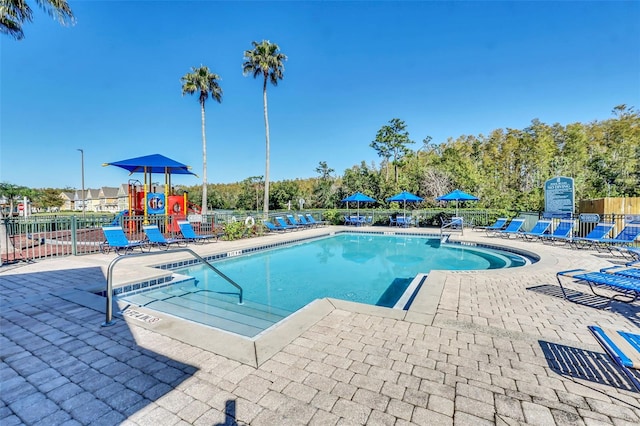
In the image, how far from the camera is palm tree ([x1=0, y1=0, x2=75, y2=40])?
833 cm

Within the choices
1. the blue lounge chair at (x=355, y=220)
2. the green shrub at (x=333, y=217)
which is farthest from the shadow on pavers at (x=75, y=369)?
the green shrub at (x=333, y=217)

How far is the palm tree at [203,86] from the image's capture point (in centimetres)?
2048

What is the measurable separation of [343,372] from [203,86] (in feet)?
75.0

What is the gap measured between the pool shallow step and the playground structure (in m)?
6.03

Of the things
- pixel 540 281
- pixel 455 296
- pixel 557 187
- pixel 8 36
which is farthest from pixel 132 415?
pixel 557 187

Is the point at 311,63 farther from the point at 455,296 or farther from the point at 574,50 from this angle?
the point at 455,296

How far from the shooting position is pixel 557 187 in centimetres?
1138

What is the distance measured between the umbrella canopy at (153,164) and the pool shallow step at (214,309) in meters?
6.71

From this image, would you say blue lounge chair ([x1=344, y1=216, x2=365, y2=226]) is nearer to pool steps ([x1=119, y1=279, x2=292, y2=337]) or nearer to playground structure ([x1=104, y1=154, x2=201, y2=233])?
playground structure ([x1=104, y1=154, x2=201, y2=233])

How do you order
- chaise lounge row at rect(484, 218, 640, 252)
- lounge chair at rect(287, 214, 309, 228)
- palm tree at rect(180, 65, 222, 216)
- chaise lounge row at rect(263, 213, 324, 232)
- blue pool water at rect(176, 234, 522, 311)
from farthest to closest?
palm tree at rect(180, 65, 222, 216) < lounge chair at rect(287, 214, 309, 228) < chaise lounge row at rect(263, 213, 324, 232) < chaise lounge row at rect(484, 218, 640, 252) < blue pool water at rect(176, 234, 522, 311)

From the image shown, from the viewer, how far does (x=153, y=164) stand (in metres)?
10.2

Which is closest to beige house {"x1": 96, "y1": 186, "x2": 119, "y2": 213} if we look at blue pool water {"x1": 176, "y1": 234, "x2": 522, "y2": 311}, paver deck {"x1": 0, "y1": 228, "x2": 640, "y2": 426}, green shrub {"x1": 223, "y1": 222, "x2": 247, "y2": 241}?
green shrub {"x1": 223, "y1": 222, "x2": 247, "y2": 241}

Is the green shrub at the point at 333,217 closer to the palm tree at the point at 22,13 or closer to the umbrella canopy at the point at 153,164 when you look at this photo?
the umbrella canopy at the point at 153,164

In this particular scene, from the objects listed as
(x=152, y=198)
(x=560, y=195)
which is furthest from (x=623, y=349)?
(x=152, y=198)
